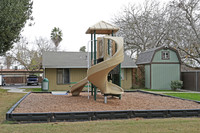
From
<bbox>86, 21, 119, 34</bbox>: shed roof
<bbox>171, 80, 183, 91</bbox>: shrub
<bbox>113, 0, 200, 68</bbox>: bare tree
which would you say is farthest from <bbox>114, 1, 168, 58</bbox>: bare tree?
<bbox>86, 21, 119, 34</bbox>: shed roof

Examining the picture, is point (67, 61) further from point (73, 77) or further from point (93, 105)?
Answer: point (93, 105)

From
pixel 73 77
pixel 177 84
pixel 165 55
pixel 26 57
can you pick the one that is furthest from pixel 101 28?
pixel 26 57

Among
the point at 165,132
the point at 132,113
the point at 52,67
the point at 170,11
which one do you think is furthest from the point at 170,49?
the point at 165,132

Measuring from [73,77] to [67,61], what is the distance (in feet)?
5.32

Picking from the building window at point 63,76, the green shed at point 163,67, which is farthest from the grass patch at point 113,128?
the green shed at point 163,67

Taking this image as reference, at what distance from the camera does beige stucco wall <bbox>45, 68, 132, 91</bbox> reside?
21672mm

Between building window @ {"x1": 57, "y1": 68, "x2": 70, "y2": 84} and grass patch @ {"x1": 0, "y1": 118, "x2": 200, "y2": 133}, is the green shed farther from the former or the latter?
grass patch @ {"x1": 0, "y1": 118, "x2": 200, "y2": 133}

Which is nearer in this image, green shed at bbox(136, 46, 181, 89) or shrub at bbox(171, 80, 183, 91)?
shrub at bbox(171, 80, 183, 91)

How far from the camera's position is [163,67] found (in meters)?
22.6

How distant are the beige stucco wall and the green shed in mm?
2039

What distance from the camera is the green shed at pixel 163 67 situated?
22438mm

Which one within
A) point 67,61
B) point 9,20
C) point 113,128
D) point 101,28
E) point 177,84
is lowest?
point 113,128

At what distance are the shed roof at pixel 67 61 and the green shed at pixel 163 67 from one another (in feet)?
6.00

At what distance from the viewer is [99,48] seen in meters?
12.9
